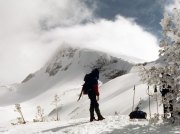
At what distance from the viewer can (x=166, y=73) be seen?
19344 millimetres

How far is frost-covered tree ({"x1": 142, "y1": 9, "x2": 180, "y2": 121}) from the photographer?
750 inches

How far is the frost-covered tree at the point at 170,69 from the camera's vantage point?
19058 mm

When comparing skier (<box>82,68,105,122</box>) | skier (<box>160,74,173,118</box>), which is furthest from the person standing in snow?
skier (<box>160,74,173,118</box>)

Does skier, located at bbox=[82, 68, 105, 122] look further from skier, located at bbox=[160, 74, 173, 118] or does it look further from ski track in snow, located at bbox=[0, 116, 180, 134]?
skier, located at bbox=[160, 74, 173, 118]

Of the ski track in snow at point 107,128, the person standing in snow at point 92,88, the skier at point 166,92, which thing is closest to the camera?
the ski track in snow at point 107,128

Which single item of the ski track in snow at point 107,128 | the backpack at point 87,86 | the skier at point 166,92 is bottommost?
the ski track in snow at point 107,128

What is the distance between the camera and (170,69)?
1919cm

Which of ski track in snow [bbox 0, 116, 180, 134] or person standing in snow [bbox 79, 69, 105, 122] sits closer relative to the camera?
ski track in snow [bbox 0, 116, 180, 134]

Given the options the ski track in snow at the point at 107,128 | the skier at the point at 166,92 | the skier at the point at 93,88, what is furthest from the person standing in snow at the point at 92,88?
the skier at the point at 166,92

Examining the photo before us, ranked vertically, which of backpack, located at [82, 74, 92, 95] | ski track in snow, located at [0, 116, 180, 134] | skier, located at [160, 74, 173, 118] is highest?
backpack, located at [82, 74, 92, 95]

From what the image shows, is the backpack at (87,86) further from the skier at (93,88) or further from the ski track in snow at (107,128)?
the ski track in snow at (107,128)

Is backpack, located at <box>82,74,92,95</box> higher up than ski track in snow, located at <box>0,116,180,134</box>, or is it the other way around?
backpack, located at <box>82,74,92,95</box>

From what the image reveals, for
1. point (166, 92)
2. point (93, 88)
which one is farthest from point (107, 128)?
point (93, 88)

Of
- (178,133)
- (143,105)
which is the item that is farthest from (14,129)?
(143,105)
